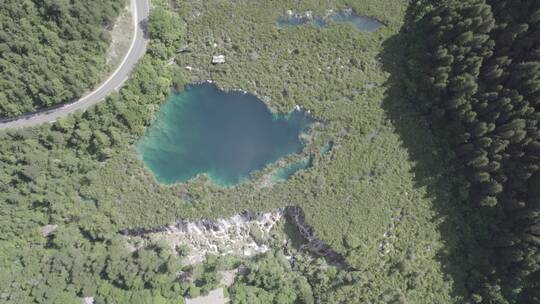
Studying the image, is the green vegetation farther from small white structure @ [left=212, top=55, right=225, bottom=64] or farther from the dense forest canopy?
the dense forest canopy

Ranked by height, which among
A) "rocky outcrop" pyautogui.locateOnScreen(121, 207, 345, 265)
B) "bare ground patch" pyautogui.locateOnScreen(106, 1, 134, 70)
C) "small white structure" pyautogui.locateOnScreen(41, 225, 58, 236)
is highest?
"bare ground patch" pyautogui.locateOnScreen(106, 1, 134, 70)

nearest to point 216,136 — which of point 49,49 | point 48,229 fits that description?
point 49,49

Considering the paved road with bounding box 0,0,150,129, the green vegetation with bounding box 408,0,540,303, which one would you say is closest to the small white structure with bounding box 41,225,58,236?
the paved road with bounding box 0,0,150,129

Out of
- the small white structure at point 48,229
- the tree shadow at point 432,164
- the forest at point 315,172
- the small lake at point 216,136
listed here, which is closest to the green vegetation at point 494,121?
the forest at point 315,172

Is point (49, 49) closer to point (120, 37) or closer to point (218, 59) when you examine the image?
point (120, 37)

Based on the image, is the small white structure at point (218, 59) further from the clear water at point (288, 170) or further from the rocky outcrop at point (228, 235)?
the rocky outcrop at point (228, 235)

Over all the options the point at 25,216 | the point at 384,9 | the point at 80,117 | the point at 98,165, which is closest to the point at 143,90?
the point at 80,117
